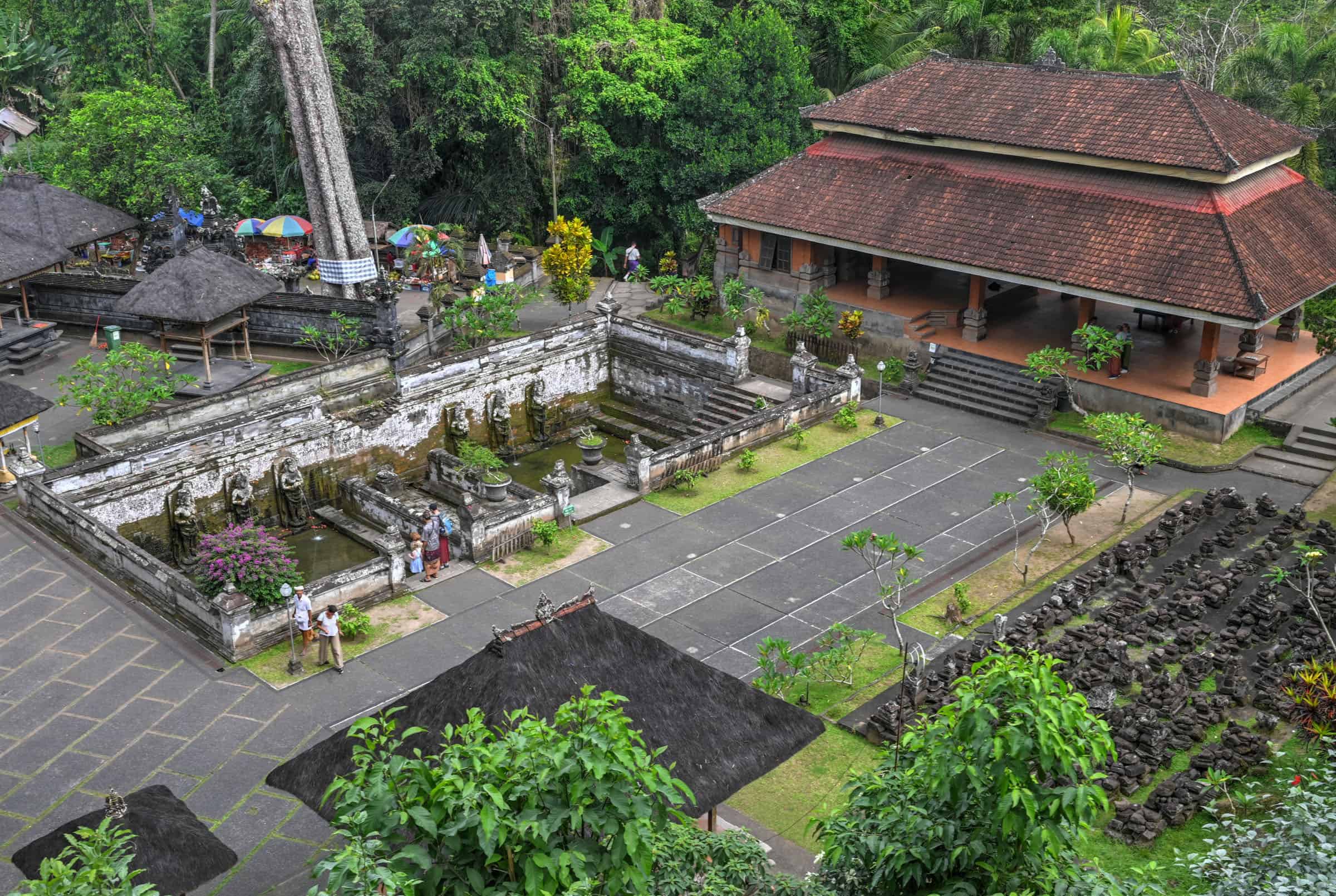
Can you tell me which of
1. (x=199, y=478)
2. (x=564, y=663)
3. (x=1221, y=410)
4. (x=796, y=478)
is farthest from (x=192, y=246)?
(x=1221, y=410)

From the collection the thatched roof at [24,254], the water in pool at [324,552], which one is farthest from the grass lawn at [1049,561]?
the thatched roof at [24,254]

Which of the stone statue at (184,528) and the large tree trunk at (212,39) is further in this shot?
the large tree trunk at (212,39)

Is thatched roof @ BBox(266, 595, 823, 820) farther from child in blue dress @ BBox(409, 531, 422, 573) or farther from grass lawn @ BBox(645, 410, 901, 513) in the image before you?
grass lawn @ BBox(645, 410, 901, 513)

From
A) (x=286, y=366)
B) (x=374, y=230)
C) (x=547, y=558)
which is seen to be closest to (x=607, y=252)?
(x=374, y=230)

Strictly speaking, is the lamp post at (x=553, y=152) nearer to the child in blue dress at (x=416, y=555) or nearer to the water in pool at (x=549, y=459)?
the water in pool at (x=549, y=459)

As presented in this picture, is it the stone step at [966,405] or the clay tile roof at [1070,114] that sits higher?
the clay tile roof at [1070,114]

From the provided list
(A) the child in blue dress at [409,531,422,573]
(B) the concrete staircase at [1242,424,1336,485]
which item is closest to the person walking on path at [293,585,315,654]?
(A) the child in blue dress at [409,531,422,573]
